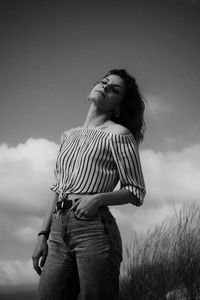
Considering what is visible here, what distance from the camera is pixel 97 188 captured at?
1.78m

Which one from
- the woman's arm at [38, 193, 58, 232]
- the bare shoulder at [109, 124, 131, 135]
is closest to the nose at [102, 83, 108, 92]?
the bare shoulder at [109, 124, 131, 135]

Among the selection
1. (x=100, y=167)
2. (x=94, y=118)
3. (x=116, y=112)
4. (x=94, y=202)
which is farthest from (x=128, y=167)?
(x=116, y=112)

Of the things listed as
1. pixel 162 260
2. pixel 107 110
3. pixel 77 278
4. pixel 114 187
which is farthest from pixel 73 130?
pixel 162 260

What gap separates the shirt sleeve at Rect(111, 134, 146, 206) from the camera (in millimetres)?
1826

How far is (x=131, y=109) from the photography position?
7.72ft

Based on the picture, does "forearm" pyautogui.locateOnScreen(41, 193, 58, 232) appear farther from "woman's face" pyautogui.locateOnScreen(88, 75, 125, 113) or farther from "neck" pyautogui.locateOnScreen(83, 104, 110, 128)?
"woman's face" pyautogui.locateOnScreen(88, 75, 125, 113)

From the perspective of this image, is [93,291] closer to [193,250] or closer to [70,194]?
[70,194]

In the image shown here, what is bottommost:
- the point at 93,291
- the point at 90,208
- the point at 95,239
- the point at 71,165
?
the point at 93,291

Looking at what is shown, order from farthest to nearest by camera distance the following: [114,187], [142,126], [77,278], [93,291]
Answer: [142,126], [114,187], [77,278], [93,291]

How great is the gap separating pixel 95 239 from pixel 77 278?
0.24 m

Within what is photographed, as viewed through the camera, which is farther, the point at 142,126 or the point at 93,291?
the point at 142,126

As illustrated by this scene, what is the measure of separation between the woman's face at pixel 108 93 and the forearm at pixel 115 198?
1.86 ft

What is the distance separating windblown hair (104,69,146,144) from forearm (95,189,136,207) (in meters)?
0.62

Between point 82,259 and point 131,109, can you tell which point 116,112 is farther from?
point 82,259
